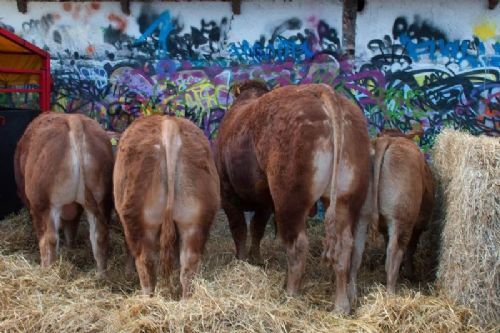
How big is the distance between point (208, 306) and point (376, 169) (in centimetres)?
177

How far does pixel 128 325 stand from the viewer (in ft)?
12.2

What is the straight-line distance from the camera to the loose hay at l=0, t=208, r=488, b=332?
149 inches

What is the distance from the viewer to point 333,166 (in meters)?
4.15

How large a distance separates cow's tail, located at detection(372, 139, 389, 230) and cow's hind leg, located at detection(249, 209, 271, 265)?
140 cm

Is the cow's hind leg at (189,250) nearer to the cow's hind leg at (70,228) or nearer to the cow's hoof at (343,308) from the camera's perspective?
the cow's hoof at (343,308)

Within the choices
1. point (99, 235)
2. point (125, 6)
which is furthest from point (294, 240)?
point (125, 6)

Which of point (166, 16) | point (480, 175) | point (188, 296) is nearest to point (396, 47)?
point (166, 16)

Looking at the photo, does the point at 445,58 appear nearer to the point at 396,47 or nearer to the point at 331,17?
the point at 396,47

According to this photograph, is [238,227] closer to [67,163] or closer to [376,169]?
[376,169]

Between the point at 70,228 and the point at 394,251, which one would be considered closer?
the point at 394,251

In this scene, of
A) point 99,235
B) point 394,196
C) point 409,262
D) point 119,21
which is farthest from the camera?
point 119,21

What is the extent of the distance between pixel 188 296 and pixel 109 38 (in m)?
5.56

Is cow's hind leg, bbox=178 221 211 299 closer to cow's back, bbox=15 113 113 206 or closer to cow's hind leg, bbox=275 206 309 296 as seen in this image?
cow's hind leg, bbox=275 206 309 296

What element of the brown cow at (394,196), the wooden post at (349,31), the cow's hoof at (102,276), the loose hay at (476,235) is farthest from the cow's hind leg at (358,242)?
the wooden post at (349,31)
